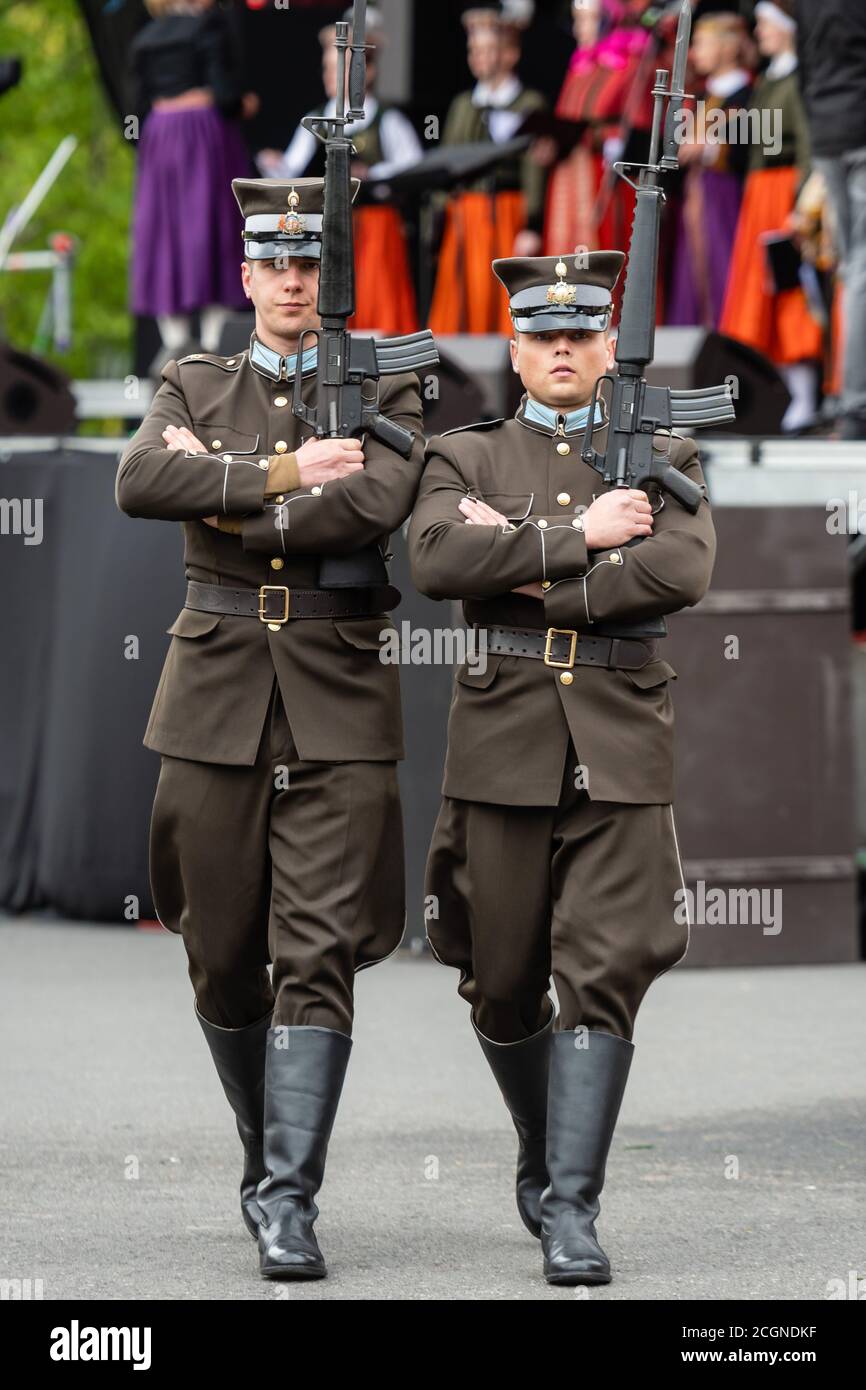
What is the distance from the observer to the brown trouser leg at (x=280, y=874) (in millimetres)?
5184

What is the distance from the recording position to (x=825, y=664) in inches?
360

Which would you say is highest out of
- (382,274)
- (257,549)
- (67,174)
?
(67,174)

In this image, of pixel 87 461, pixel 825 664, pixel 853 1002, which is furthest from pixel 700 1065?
pixel 87 461

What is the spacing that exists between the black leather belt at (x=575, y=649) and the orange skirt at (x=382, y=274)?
8763 mm

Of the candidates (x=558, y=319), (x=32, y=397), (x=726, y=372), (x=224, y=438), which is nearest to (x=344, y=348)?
(x=224, y=438)

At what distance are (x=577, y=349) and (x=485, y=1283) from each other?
6.04ft

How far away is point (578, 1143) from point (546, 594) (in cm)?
106

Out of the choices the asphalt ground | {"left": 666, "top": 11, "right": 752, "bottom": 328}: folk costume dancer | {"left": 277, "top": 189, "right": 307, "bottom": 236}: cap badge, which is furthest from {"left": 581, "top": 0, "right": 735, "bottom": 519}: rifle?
{"left": 666, "top": 11, "right": 752, "bottom": 328}: folk costume dancer

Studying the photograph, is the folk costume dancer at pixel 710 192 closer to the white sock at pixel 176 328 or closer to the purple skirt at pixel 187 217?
the purple skirt at pixel 187 217

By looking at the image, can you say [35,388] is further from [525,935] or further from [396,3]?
[525,935]

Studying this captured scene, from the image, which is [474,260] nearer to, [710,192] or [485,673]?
[710,192]

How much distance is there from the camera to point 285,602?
531 cm

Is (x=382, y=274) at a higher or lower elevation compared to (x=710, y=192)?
lower
